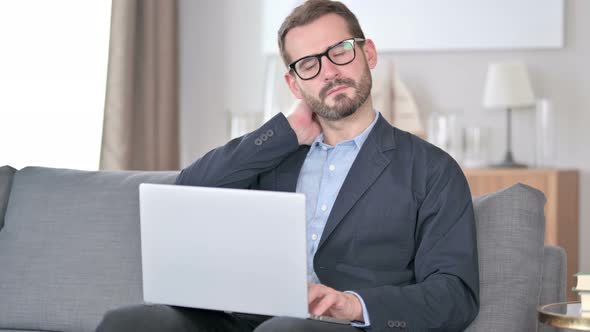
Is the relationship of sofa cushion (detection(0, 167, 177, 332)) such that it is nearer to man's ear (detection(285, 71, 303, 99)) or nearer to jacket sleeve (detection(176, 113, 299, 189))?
jacket sleeve (detection(176, 113, 299, 189))

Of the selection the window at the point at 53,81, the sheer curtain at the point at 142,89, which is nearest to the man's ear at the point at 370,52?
the window at the point at 53,81

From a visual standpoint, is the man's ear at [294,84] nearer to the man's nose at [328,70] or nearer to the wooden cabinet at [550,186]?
the man's nose at [328,70]

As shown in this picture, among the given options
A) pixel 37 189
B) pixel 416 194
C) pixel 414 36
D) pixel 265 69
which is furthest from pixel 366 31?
pixel 416 194

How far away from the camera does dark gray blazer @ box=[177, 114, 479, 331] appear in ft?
6.18

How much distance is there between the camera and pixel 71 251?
2531 millimetres

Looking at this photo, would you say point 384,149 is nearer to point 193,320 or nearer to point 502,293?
point 502,293

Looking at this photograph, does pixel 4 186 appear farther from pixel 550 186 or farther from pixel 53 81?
pixel 550 186

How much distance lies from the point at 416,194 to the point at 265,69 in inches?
135

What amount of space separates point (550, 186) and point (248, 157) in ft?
9.37

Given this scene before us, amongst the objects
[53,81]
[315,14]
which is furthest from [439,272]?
[53,81]

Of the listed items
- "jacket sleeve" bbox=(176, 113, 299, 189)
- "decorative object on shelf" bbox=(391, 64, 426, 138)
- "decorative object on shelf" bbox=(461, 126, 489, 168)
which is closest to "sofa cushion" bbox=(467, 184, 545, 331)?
"jacket sleeve" bbox=(176, 113, 299, 189)

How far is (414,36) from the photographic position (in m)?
5.19

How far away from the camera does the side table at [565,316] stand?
182 cm

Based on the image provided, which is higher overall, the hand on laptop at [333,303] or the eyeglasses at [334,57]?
the eyeglasses at [334,57]
